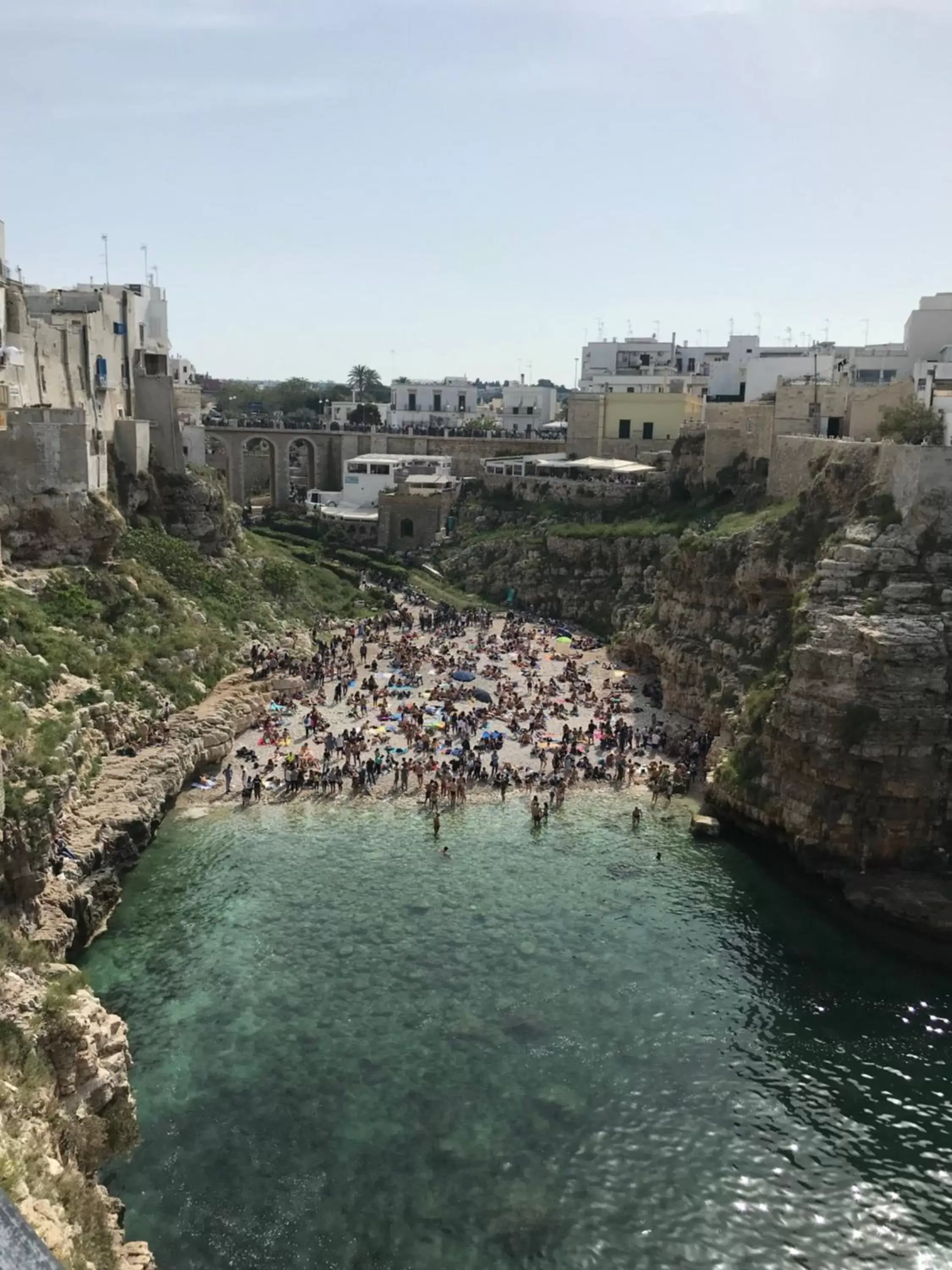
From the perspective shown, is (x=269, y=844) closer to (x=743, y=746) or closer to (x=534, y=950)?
(x=534, y=950)

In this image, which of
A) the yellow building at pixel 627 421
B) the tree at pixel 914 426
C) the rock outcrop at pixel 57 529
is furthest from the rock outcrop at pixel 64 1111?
the yellow building at pixel 627 421

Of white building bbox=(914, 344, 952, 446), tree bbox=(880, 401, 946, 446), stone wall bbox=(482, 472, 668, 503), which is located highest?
white building bbox=(914, 344, 952, 446)

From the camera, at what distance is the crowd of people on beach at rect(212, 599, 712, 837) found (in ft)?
95.5

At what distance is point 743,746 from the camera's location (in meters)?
27.2

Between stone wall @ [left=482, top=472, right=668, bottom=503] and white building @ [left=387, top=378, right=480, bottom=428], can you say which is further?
white building @ [left=387, top=378, right=480, bottom=428]

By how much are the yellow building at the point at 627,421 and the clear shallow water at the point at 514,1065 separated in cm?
3723

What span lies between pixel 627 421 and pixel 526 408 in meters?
19.2

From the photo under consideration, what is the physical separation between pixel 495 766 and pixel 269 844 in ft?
24.4

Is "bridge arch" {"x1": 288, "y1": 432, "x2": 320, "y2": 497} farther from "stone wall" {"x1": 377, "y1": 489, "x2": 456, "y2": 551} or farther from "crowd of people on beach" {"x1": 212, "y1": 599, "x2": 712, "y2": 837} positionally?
"crowd of people on beach" {"x1": 212, "y1": 599, "x2": 712, "y2": 837}

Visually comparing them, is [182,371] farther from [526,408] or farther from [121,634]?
[121,634]

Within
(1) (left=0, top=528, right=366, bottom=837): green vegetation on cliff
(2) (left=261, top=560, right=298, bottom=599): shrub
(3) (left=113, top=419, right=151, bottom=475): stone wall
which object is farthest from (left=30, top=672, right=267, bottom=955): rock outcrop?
(3) (left=113, top=419, right=151, bottom=475): stone wall

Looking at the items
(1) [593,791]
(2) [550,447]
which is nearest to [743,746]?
(1) [593,791]

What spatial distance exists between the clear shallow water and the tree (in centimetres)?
1404

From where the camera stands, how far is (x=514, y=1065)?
683 inches
